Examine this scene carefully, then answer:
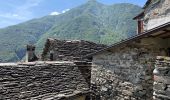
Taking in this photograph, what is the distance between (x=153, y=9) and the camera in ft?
45.7

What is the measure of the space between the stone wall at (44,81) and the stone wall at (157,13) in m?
3.96

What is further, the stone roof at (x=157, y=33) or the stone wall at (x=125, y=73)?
the stone wall at (x=125, y=73)

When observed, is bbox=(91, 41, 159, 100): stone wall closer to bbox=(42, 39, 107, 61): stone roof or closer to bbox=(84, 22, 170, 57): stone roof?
bbox=(84, 22, 170, 57): stone roof

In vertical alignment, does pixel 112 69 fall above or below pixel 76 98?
above

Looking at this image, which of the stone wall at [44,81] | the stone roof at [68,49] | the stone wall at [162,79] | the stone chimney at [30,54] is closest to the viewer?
the stone wall at [162,79]

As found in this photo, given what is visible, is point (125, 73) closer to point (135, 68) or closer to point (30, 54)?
point (135, 68)

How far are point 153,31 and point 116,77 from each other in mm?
3414

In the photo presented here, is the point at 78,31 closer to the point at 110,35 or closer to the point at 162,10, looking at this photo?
the point at 110,35

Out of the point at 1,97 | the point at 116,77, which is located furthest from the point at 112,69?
the point at 1,97

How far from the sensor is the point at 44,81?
1235 centimetres

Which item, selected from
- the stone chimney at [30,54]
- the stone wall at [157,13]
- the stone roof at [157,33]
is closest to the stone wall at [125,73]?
the stone roof at [157,33]

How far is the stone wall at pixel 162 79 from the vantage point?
246 inches

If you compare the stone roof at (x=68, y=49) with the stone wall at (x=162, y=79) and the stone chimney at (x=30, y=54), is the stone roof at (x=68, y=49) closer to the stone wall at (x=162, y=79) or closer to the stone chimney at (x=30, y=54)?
the stone chimney at (x=30, y=54)

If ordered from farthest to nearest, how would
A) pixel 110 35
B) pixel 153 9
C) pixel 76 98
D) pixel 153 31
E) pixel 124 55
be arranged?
pixel 110 35, pixel 153 9, pixel 76 98, pixel 124 55, pixel 153 31
